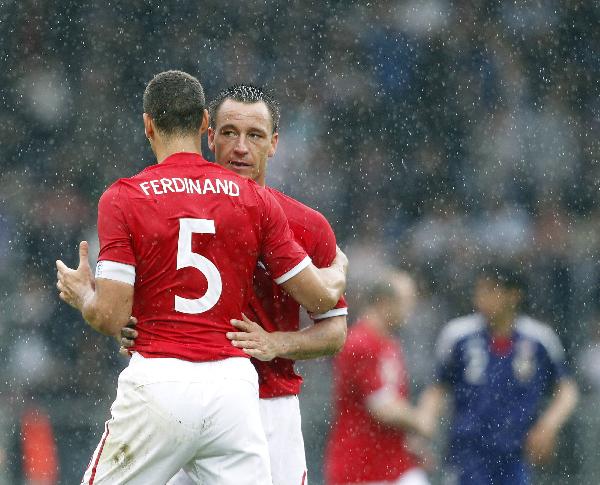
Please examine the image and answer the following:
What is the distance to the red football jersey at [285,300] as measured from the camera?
418cm

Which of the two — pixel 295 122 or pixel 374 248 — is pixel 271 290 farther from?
pixel 295 122

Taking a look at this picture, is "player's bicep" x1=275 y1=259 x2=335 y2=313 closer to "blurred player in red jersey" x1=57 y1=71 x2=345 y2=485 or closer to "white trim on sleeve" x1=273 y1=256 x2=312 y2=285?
"white trim on sleeve" x1=273 y1=256 x2=312 y2=285

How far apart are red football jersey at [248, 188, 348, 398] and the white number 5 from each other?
1.32 ft

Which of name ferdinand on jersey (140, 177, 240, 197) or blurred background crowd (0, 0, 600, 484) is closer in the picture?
name ferdinand on jersey (140, 177, 240, 197)

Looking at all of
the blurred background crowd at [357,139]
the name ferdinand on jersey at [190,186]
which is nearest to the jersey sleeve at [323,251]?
the name ferdinand on jersey at [190,186]

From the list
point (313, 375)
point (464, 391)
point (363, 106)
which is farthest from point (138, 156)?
point (464, 391)

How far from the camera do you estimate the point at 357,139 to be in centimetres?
1041

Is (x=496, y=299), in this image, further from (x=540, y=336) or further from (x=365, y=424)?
(x=365, y=424)

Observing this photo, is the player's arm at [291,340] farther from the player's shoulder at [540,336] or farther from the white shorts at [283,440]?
the player's shoulder at [540,336]

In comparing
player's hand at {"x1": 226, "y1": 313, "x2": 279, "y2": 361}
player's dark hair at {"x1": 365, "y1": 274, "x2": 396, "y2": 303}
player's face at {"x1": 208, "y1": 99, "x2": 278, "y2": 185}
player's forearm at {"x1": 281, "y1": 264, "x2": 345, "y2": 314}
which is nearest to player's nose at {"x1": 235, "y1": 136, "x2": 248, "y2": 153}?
player's face at {"x1": 208, "y1": 99, "x2": 278, "y2": 185}

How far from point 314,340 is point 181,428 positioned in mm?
732

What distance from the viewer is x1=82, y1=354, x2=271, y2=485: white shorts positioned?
363 cm

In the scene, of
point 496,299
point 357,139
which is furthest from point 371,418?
point 357,139

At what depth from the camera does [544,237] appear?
9398mm
